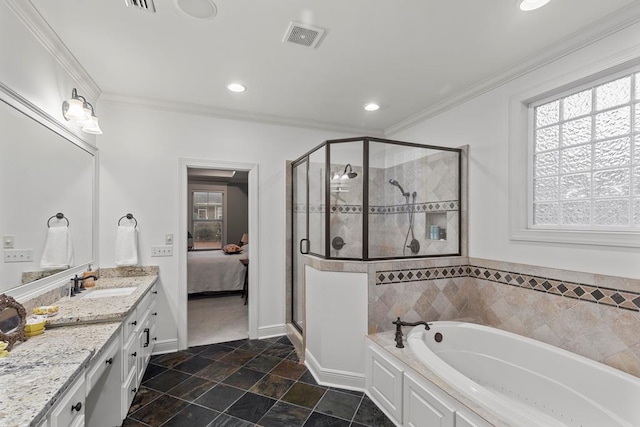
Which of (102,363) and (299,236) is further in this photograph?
(299,236)

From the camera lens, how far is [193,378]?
258 centimetres

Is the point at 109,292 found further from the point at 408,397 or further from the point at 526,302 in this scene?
the point at 526,302

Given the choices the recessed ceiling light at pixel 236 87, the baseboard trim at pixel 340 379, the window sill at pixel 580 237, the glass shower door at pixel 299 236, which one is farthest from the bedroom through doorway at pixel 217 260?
the window sill at pixel 580 237

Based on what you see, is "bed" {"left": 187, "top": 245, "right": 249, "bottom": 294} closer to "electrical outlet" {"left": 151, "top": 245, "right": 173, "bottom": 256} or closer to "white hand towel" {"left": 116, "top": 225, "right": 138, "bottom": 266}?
"electrical outlet" {"left": 151, "top": 245, "right": 173, "bottom": 256}

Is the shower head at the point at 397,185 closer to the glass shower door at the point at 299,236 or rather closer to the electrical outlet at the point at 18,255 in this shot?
the glass shower door at the point at 299,236

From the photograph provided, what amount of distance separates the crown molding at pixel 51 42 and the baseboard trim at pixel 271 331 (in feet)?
9.87

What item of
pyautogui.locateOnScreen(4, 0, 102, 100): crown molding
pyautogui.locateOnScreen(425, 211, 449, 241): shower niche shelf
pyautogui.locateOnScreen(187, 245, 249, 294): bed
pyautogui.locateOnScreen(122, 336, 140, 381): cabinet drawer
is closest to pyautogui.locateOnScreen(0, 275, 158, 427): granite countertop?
pyautogui.locateOnScreen(122, 336, 140, 381): cabinet drawer

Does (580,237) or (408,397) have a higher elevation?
(580,237)

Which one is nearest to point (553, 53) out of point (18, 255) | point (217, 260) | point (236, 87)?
point (236, 87)

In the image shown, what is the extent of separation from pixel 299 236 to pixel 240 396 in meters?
1.65

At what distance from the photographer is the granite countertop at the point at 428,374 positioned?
143cm

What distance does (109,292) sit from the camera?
2.45m

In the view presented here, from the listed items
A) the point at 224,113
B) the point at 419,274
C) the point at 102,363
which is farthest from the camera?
the point at 224,113

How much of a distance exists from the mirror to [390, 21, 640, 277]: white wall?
11.4ft
